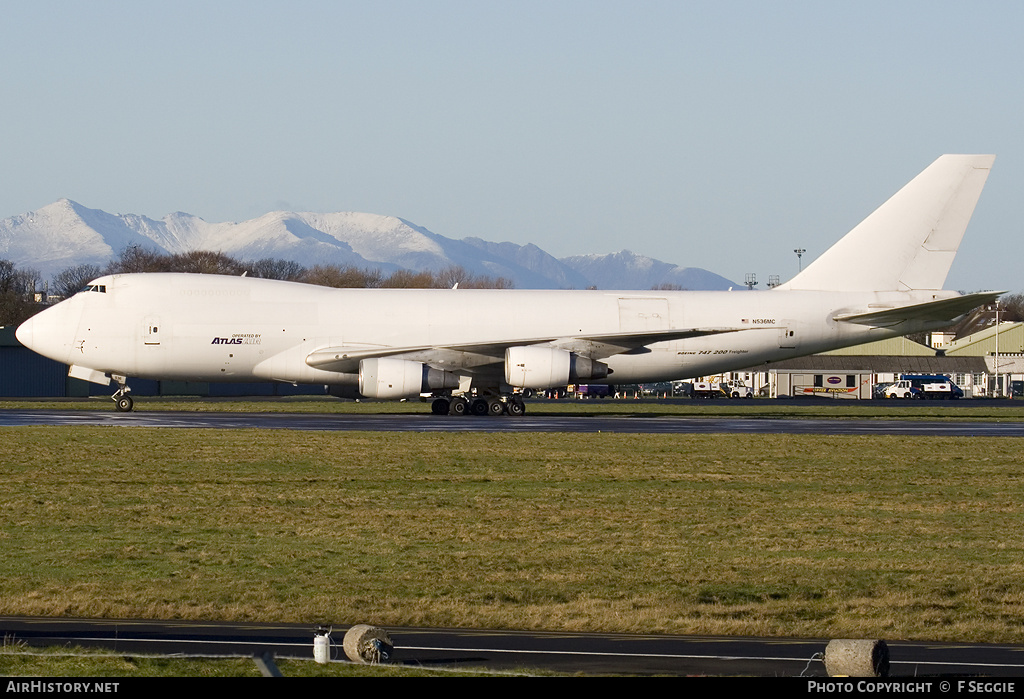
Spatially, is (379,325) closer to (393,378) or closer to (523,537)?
(393,378)

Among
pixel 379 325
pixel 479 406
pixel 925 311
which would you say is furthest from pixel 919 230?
pixel 379 325

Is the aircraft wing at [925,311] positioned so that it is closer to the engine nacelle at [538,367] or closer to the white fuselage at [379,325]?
the white fuselage at [379,325]

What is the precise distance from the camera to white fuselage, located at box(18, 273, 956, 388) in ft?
146

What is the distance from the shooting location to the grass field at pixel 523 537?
42.9 ft

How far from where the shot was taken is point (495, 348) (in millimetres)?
44938

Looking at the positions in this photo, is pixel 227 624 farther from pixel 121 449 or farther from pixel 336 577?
pixel 121 449

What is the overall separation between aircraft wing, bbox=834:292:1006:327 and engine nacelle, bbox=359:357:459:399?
629 inches

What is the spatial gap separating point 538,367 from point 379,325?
590cm

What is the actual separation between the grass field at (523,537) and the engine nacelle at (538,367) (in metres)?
12.8

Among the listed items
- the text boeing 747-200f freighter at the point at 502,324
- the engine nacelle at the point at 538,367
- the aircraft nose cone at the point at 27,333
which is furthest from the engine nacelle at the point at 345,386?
the aircraft nose cone at the point at 27,333

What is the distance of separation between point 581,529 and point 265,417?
29.5 m

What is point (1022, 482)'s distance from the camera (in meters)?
25.7

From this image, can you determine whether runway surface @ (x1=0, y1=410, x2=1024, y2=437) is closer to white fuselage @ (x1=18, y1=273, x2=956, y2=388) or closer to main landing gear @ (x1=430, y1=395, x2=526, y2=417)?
main landing gear @ (x1=430, y1=395, x2=526, y2=417)

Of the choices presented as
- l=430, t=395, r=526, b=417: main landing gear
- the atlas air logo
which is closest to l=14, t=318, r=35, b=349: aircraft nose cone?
the atlas air logo
